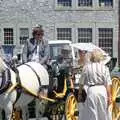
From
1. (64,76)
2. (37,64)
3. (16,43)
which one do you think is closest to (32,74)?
(37,64)

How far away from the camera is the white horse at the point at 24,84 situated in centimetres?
980

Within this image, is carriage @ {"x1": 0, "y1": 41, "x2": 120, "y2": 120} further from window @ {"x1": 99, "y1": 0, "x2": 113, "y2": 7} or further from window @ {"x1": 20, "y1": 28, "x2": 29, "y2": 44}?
window @ {"x1": 99, "y1": 0, "x2": 113, "y2": 7}

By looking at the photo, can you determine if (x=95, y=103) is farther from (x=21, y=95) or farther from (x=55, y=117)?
(x=55, y=117)

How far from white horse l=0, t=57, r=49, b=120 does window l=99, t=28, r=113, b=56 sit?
2794cm

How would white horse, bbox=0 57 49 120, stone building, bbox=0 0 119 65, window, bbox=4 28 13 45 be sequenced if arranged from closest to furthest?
white horse, bbox=0 57 49 120, window, bbox=4 28 13 45, stone building, bbox=0 0 119 65

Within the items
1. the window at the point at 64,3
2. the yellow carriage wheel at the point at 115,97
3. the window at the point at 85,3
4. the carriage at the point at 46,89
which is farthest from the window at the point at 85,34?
the yellow carriage wheel at the point at 115,97

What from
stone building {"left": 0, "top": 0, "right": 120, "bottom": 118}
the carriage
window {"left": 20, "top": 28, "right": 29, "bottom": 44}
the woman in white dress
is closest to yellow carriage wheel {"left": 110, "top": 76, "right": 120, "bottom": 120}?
the carriage

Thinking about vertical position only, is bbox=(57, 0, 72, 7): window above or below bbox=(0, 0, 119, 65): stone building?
above

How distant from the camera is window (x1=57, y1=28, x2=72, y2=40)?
3856cm

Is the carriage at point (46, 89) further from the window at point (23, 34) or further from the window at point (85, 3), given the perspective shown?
the window at point (85, 3)

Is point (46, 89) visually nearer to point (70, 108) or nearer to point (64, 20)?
point (70, 108)

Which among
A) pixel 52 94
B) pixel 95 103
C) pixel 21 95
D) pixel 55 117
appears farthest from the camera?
pixel 55 117

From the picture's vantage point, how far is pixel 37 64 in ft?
35.1

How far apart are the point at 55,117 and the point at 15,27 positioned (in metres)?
26.8
